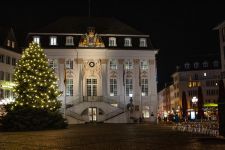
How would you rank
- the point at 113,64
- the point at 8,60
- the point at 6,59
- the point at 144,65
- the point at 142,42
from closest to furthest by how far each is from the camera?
the point at 6,59
the point at 8,60
the point at 113,64
the point at 144,65
the point at 142,42

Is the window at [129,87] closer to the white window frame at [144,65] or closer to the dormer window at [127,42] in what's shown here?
the white window frame at [144,65]

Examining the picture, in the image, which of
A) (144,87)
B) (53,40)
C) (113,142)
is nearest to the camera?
(113,142)

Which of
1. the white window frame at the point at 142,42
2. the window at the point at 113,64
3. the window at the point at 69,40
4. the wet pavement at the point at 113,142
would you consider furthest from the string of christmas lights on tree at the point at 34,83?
the white window frame at the point at 142,42

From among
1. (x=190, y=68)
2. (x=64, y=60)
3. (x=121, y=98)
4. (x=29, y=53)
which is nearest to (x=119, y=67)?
(x=121, y=98)

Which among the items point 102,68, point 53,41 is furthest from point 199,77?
point 53,41

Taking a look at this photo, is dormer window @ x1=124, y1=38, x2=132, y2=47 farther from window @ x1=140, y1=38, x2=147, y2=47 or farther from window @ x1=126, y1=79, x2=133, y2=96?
window @ x1=126, y1=79, x2=133, y2=96

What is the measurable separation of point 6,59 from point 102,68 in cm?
1461

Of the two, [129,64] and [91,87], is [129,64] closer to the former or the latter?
[129,64]

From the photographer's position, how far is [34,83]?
37375mm

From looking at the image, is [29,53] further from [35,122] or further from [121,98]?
[121,98]

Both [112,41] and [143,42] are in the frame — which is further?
[143,42]

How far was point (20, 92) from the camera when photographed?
3694cm

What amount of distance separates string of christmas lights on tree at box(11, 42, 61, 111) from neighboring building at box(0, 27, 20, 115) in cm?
1595

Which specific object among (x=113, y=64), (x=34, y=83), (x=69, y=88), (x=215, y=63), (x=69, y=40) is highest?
(x=215, y=63)
